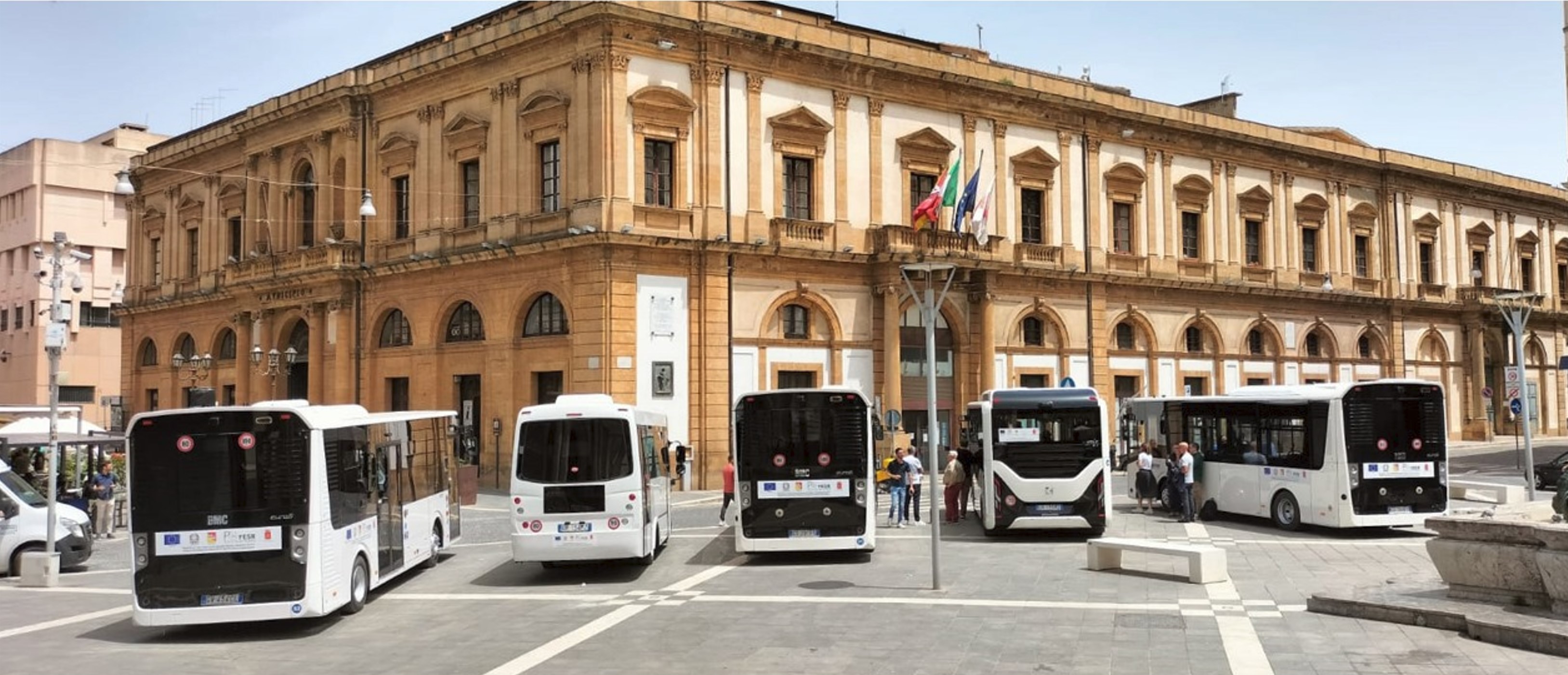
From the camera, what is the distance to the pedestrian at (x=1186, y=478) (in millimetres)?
24234

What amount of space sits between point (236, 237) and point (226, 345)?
14.0 feet

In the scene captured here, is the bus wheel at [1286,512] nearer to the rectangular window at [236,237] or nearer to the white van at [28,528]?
the white van at [28,528]

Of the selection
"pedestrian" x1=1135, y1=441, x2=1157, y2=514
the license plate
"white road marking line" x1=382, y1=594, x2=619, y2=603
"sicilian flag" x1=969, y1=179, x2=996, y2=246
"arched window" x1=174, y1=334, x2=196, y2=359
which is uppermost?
"sicilian flag" x1=969, y1=179, x2=996, y2=246

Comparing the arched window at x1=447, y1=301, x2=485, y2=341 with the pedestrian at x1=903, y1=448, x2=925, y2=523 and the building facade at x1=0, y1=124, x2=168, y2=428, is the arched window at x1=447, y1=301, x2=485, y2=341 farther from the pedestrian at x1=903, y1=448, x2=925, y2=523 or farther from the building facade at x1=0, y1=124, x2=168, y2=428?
the building facade at x1=0, y1=124, x2=168, y2=428

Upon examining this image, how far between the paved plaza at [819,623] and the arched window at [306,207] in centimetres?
2446

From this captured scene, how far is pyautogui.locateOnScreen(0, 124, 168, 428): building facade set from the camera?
65.6m

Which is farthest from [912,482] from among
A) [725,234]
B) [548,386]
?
[548,386]

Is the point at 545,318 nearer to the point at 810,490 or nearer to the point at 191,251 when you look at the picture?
the point at 810,490

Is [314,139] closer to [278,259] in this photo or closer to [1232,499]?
[278,259]

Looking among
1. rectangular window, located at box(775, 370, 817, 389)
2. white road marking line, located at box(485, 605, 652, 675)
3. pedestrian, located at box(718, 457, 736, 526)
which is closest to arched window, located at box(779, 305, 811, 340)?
rectangular window, located at box(775, 370, 817, 389)

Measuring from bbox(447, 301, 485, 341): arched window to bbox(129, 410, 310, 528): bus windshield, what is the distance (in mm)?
22360

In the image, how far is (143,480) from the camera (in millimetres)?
13688

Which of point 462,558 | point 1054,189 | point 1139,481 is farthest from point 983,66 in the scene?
point 462,558

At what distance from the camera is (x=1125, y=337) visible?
4419 cm
